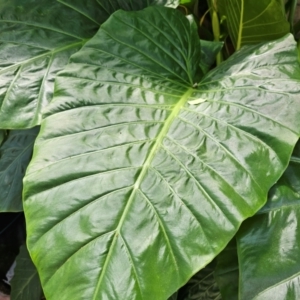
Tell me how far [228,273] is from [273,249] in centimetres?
13

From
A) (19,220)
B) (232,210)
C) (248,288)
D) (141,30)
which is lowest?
(19,220)

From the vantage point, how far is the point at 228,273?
0.71 m

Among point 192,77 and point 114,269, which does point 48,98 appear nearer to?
point 192,77

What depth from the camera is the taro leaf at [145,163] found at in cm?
54

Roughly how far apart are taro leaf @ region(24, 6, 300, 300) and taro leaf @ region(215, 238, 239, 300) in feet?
0.56

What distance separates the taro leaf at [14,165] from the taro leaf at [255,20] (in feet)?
1.87

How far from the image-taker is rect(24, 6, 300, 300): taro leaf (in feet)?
1.79

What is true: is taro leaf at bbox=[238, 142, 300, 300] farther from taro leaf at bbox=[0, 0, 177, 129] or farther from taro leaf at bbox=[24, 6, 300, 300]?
taro leaf at bbox=[0, 0, 177, 129]

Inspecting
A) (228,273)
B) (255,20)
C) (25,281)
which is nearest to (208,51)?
(255,20)

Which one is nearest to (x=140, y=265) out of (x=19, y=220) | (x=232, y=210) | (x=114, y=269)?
(x=114, y=269)

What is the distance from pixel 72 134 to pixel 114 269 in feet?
0.75

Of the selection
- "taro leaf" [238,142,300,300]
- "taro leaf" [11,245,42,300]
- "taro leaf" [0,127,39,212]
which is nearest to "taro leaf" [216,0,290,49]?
"taro leaf" [238,142,300,300]

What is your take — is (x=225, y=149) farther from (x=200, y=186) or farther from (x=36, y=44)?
(x=36, y=44)

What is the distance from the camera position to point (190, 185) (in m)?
0.60
